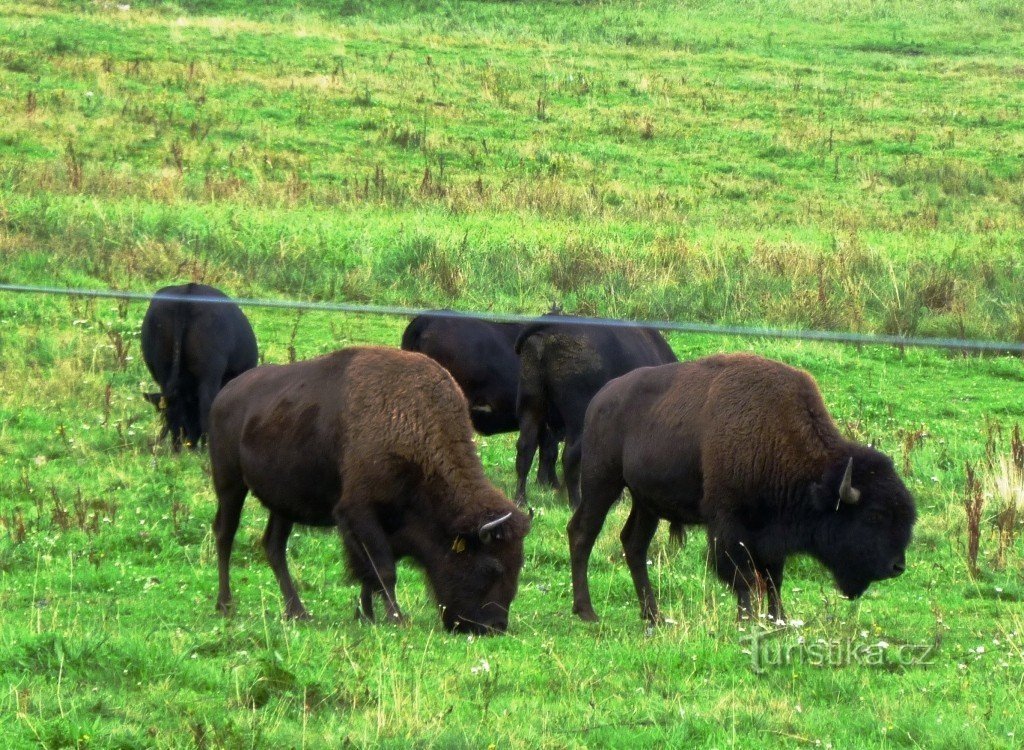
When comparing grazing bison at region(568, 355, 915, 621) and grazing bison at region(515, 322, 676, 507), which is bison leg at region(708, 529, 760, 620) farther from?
grazing bison at region(515, 322, 676, 507)

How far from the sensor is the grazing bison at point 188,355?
12516 millimetres

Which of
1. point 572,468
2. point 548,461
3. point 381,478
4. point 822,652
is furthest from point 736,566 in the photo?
point 548,461

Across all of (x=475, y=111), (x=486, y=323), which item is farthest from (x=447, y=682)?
(x=475, y=111)

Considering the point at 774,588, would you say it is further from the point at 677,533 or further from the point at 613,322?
the point at 613,322

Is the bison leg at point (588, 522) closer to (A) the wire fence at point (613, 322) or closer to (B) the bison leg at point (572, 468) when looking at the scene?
(A) the wire fence at point (613, 322)

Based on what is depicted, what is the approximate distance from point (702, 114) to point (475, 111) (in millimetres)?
4843

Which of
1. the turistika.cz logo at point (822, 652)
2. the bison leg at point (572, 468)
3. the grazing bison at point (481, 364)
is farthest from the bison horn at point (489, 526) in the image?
the grazing bison at point (481, 364)

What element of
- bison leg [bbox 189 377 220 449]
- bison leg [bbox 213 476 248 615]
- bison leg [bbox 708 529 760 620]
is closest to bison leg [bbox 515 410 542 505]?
bison leg [bbox 189 377 220 449]

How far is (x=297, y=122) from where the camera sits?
89.4 ft

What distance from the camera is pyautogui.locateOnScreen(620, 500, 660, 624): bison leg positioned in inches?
340

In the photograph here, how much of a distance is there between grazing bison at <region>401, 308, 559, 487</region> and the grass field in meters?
0.44

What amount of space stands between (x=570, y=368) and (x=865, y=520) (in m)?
Answer: 4.07

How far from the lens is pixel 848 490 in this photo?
7863 mm

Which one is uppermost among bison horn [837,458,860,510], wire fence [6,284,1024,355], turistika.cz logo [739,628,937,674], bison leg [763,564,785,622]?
wire fence [6,284,1024,355]
